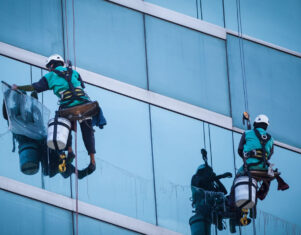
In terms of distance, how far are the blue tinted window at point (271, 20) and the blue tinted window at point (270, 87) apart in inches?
11.4

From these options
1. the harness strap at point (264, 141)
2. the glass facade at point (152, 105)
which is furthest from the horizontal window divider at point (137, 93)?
the harness strap at point (264, 141)

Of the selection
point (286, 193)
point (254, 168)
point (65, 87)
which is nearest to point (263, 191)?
point (254, 168)

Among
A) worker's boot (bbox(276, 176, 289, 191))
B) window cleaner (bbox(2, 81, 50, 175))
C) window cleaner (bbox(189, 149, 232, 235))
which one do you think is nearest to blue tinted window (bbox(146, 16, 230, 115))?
window cleaner (bbox(189, 149, 232, 235))

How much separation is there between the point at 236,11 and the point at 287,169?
10.6ft

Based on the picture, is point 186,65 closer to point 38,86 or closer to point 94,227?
point 38,86

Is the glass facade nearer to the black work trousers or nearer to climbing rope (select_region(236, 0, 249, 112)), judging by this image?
climbing rope (select_region(236, 0, 249, 112))

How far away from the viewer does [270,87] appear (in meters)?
24.9

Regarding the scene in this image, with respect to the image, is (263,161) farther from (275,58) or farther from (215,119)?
(275,58)

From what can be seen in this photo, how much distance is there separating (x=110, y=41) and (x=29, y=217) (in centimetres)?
393

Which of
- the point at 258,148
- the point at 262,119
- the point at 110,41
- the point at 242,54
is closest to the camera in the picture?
the point at 258,148

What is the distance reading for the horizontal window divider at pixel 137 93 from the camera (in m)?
22.8

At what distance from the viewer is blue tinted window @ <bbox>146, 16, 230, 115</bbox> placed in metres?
23.9

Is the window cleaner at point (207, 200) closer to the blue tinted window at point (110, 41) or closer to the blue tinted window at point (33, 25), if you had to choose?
the blue tinted window at point (110, 41)

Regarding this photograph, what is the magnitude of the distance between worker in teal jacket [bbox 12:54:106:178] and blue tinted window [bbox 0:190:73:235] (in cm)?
95
